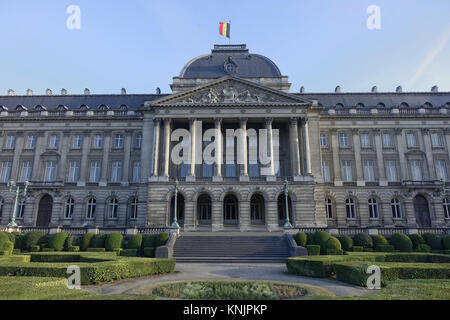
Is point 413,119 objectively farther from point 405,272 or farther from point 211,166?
point 405,272

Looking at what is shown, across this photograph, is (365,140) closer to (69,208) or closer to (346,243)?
(346,243)

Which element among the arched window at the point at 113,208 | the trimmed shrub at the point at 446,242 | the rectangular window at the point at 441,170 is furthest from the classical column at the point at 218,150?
the rectangular window at the point at 441,170

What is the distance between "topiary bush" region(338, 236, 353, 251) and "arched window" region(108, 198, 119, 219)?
31.8m

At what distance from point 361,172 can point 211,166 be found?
2282 cm

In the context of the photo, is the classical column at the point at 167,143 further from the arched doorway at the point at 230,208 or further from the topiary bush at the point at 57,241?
the topiary bush at the point at 57,241

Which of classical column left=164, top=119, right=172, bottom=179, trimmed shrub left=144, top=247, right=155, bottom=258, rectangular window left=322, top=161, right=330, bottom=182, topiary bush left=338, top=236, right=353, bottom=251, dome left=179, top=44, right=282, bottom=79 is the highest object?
dome left=179, top=44, right=282, bottom=79

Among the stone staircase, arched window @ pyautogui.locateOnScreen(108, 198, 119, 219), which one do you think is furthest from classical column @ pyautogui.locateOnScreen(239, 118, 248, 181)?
arched window @ pyautogui.locateOnScreen(108, 198, 119, 219)

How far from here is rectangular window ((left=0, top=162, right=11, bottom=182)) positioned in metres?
45.8

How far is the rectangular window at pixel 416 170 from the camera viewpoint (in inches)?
1763

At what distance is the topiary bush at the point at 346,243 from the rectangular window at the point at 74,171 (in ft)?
127

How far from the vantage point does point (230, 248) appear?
94.1 ft

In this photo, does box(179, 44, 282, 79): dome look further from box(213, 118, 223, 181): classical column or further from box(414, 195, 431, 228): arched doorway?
box(414, 195, 431, 228): arched doorway

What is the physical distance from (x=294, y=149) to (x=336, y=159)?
9.00 m

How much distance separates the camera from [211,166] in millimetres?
42969
